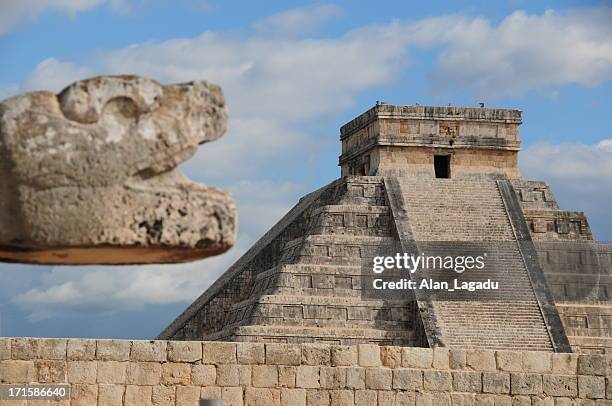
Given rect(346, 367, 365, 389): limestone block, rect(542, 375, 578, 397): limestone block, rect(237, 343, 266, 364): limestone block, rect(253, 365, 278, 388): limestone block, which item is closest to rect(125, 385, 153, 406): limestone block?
rect(237, 343, 266, 364): limestone block

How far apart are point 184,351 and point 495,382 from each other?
156 inches

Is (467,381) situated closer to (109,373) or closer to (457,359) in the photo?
(457,359)

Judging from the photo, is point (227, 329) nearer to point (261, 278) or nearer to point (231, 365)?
point (261, 278)

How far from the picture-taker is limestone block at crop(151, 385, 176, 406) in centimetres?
1700

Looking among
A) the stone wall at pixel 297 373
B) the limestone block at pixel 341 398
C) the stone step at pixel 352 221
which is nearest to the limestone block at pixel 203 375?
the stone wall at pixel 297 373

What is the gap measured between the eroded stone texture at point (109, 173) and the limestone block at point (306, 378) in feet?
42.4

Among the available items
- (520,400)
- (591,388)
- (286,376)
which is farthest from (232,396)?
(591,388)

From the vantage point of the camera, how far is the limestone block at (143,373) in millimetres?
17000

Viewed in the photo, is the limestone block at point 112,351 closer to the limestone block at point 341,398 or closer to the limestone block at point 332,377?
the limestone block at point 332,377

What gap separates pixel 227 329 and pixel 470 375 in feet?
61.7

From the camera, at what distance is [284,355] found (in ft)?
56.9

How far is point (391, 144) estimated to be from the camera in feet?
135

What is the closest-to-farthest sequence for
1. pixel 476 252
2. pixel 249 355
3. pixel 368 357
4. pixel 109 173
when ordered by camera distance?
1. pixel 109 173
2. pixel 249 355
3. pixel 368 357
4. pixel 476 252

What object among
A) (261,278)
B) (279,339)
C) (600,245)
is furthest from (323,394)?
(600,245)
